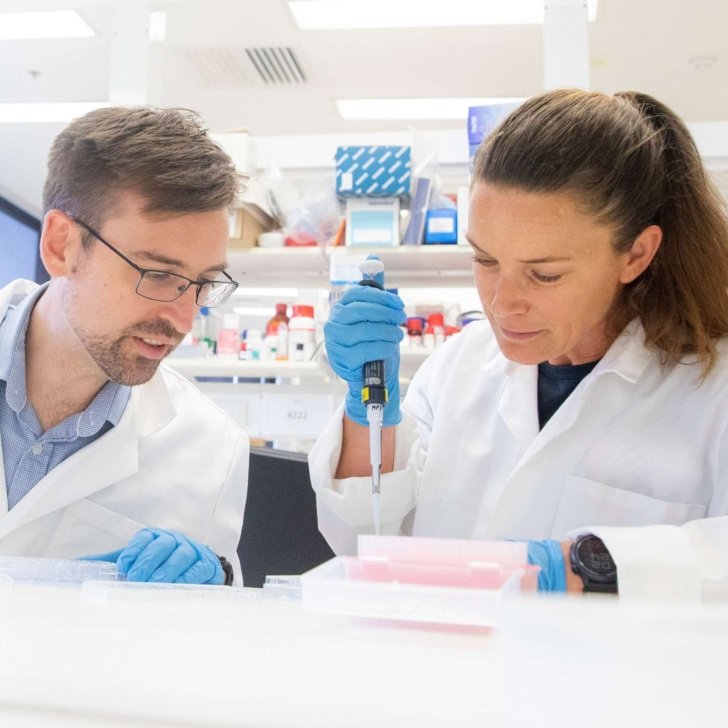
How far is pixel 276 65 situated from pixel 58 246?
3.93m

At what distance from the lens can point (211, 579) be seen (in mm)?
1230

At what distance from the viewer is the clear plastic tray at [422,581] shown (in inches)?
18.2

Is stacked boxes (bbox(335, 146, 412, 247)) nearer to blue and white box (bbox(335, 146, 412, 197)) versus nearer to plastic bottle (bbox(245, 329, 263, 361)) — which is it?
blue and white box (bbox(335, 146, 412, 197))

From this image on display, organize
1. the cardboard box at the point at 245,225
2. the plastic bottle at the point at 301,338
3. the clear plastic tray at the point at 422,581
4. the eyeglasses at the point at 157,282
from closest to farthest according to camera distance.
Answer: the clear plastic tray at the point at 422,581, the eyeglasses at the point at 157,282, the cardboard box at the point at 245,225, the plastic bottle at the point at 301,338

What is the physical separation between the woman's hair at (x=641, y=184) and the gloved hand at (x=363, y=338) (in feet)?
0.86

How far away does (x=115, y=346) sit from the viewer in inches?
58.2

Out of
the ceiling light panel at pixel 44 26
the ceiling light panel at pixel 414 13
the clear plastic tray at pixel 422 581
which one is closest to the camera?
the clear plastic tray at pixel 422 581

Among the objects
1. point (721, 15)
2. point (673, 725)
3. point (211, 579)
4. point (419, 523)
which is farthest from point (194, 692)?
point (721, 15)

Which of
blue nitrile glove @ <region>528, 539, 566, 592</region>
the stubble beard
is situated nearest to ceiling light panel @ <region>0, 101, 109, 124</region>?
the stubble beard

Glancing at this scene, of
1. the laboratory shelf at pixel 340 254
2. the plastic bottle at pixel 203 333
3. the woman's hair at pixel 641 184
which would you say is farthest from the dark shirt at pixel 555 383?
the plastic bottle at pixel 203 333

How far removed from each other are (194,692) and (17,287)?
1519 millimetres

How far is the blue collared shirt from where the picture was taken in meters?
1.41

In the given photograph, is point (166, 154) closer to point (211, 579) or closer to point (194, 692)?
point (211, 579)

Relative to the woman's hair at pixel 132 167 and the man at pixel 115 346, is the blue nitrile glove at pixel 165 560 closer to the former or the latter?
the man at pixel 115 346
